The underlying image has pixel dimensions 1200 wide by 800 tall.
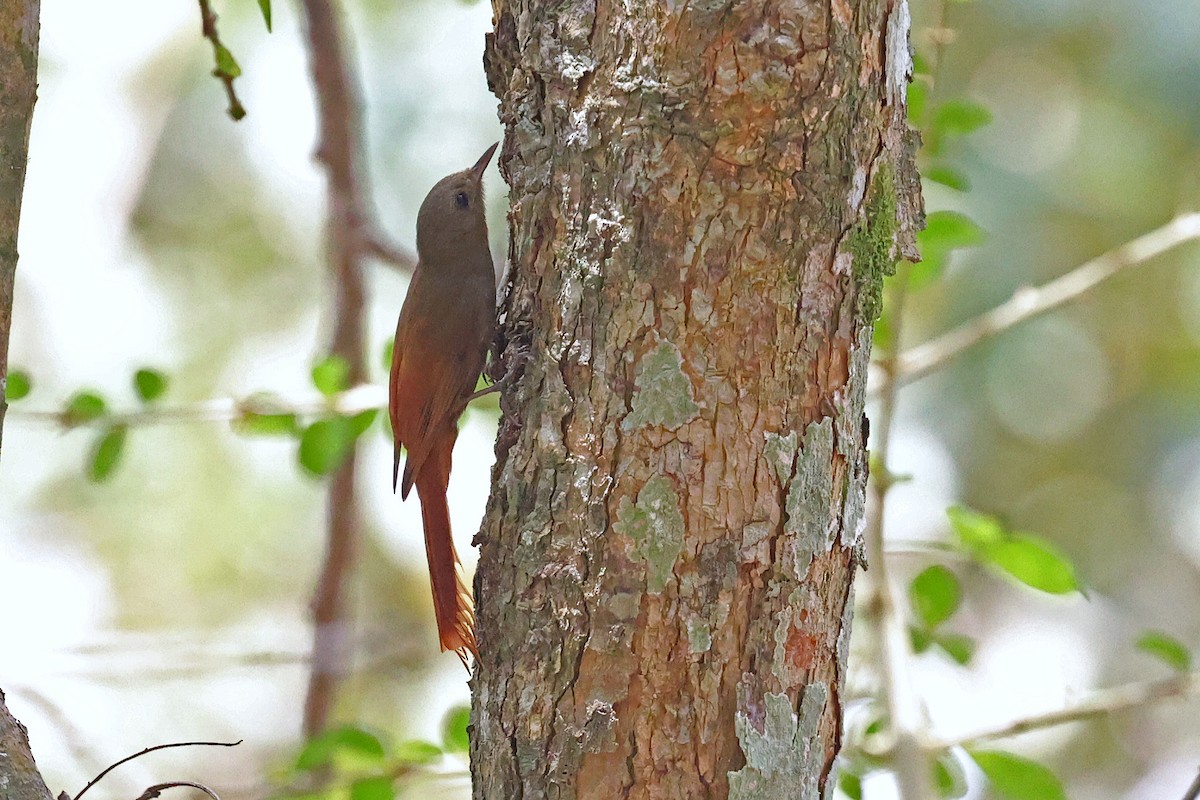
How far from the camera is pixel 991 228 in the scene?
8586 millimetres

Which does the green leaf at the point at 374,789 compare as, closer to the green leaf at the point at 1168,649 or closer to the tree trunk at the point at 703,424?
the tree trunk at the point at 703,424

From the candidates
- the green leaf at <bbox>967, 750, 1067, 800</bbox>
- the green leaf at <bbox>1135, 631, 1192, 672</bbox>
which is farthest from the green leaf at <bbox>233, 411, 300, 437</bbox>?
the green leaf at <bbox>1135, 631, 1192, 672</bbox>

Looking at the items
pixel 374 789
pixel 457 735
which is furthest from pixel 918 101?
pixel 374 789

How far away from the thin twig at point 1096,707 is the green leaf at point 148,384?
6.09 ft

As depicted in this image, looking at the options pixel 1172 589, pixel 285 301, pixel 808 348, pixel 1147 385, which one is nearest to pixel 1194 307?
pixel 1147 385

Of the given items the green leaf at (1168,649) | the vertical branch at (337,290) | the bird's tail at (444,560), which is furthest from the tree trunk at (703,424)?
the vertical branch at (337,290)

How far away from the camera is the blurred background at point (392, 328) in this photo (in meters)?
8.55

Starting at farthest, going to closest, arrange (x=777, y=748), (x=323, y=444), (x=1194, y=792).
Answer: (x=323, y=444) < (x=1194, y=792) < (x=777, y=748)

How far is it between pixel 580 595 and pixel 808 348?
0.44 meters

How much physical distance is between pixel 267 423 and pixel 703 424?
5.59 feet

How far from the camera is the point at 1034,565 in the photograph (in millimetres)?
2477

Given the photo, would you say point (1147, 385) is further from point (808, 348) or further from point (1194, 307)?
point (808, 348)

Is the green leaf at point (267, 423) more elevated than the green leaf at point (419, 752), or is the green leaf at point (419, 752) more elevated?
the green leaf at point (267, 423)

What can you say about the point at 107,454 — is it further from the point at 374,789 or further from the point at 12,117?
the point at 12,117
